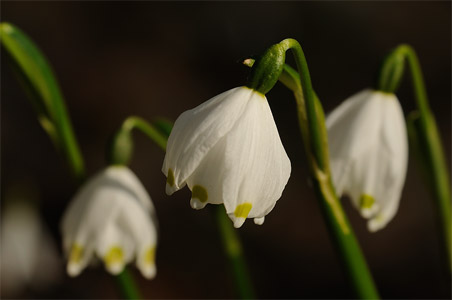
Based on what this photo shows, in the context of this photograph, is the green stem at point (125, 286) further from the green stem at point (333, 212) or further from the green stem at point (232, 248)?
the green stem at point (333, 212)

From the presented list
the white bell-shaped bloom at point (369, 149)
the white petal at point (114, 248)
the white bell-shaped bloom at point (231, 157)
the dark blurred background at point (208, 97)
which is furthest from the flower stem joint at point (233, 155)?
the dark blurred background at point (208, 97)

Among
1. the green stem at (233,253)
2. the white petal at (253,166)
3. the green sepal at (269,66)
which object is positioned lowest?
the green stem at (233,253)

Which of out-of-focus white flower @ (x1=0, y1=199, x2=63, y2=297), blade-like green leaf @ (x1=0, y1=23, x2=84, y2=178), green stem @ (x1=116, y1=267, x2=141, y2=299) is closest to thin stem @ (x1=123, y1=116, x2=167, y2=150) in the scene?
blade-like green leaf @ (x1=0, y1=23, x2=84, y2=178)

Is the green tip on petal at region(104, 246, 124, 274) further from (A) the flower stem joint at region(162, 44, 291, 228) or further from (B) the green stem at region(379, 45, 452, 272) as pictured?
(B) the green stem at region(379, 45, 452, 272)

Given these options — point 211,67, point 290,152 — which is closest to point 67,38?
point 211,67

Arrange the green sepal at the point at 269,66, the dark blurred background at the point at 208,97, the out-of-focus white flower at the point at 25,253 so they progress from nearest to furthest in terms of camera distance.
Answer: the green sepal at the point at 269,66, the out-of-focus white flower at the point at 25,253, the dark blurred background at the point at 208,97

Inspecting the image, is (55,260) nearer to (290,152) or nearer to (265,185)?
(290,152)

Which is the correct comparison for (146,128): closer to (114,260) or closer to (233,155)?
(114,260)
